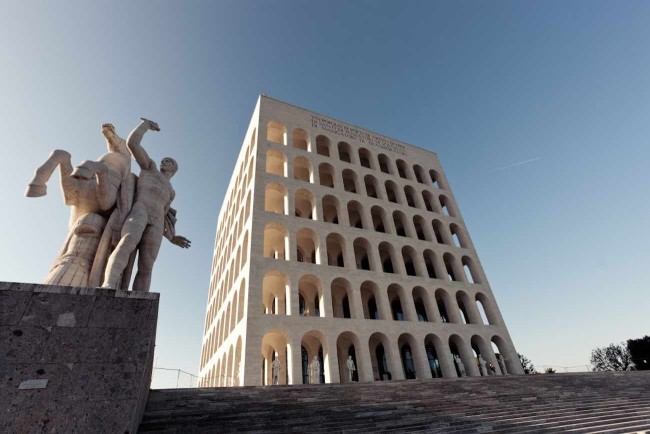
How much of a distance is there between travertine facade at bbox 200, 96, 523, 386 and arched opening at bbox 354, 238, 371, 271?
0.48 feet

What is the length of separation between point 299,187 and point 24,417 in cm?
2136

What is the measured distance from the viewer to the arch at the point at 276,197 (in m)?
23.9

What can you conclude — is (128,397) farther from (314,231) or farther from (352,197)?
(352,197)

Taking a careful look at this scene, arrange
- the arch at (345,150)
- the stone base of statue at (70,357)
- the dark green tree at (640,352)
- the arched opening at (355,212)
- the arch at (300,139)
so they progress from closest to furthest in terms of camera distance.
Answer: the stone base of statue at (70,357) → the arched opening at (355,212) → the arch at (300,139) → the arch at (345,150) → the dark green tree at (640,352)

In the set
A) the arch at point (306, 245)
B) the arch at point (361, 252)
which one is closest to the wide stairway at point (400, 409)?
the arch at point (361, 252)

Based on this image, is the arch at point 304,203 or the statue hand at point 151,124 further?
the arch at point 304,203

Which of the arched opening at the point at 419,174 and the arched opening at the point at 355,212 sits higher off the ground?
the arched opening at the point at 419,174

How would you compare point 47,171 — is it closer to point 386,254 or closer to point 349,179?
point 386,254

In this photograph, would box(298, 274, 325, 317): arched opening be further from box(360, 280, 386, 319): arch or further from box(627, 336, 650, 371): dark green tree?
box(627, 336, 650, 371): dark green tree

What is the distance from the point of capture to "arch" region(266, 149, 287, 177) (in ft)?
85.0

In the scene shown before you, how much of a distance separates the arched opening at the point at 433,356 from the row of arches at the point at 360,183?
1142 cm

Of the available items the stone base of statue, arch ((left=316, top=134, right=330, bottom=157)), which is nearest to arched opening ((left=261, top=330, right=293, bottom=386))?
the stone base of statue

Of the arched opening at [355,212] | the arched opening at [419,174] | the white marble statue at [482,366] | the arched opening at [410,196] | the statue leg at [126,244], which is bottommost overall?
the white marble statue at [482,366]

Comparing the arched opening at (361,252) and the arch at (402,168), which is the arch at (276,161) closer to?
the arched opening at (361,252)
